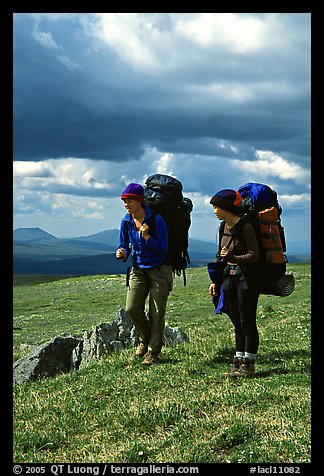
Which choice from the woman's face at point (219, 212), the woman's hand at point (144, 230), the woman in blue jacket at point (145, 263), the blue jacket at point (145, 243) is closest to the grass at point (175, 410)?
the woman in blue jacket at point (145, 263)

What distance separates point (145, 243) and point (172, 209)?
969 millimetres

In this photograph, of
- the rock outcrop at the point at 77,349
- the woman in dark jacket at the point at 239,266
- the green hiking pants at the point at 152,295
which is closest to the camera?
the woman in dark jacket at the point at 239,266

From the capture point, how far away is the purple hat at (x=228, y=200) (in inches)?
416

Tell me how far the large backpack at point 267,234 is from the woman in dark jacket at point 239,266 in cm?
17

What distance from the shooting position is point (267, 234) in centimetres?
1083

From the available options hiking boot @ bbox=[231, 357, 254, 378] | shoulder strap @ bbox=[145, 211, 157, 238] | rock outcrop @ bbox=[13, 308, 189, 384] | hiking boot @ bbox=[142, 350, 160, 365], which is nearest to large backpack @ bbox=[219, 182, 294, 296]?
hiking boot @ bbox=[231, 357, 254, 378]

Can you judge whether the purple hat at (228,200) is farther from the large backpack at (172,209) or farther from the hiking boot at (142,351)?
the hiking boot at (142,351)

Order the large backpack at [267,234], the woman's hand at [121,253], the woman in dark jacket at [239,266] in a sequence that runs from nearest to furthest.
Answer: the woman in dark jacket at [239,266], the large backpack at [267,234], the woman's hand at [121,253]

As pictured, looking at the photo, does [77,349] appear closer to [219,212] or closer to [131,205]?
[131,205]

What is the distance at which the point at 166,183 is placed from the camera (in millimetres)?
12227

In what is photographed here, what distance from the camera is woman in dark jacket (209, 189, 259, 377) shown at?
10539 millimetres

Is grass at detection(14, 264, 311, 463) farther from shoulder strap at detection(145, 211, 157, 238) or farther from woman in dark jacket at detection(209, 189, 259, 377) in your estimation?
shoulder strap at detection(145, 211, 157, 238)

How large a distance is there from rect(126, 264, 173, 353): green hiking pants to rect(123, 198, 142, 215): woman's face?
135 centimetres
